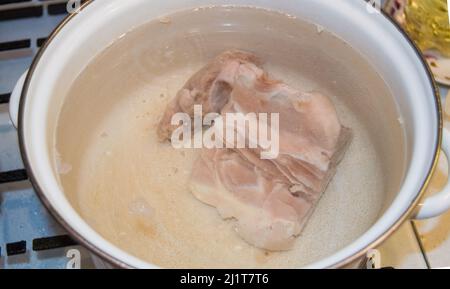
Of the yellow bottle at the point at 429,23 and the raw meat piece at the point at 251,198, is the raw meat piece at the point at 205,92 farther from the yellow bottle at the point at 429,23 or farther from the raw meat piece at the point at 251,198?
the yellow bottle at the point at 429,23

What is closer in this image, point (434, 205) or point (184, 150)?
point (434, 205)

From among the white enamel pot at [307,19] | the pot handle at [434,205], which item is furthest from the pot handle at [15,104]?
the pot handle at [434,205]

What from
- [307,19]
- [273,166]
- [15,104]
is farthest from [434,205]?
[15,104]

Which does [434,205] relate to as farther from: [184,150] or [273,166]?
[184,150]

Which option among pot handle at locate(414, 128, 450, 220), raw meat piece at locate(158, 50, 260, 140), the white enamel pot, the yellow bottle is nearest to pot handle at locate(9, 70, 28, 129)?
the white enamel pot
